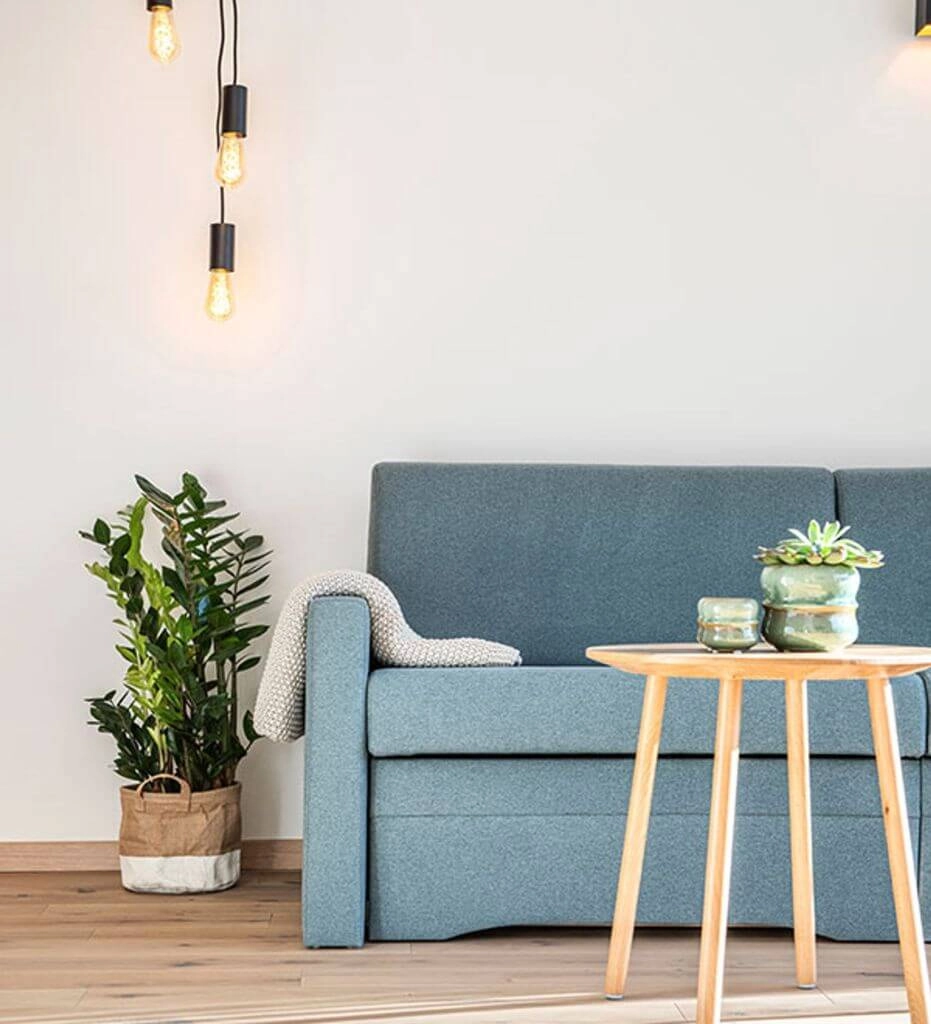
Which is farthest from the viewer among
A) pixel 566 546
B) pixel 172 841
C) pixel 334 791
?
pixel 566 546

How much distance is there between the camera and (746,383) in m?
3.61

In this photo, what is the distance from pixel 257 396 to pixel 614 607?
0.97 metres

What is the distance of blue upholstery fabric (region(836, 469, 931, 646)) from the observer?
3281 millimetres

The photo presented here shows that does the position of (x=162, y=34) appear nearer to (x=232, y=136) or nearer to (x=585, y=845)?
(x=232, y=136)

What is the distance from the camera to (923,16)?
11.6ft

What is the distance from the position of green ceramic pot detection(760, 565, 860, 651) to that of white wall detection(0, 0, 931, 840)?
1.42m

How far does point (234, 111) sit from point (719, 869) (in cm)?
210

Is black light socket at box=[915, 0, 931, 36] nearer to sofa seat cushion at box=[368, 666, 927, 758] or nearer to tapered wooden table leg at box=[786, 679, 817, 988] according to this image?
sofa seat cushion at box=[368, 666, 927, 758]

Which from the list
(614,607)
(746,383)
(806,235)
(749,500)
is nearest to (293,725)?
(614,607)

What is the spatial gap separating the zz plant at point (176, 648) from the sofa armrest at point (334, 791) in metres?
0.58

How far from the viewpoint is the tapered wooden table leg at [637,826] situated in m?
2.25

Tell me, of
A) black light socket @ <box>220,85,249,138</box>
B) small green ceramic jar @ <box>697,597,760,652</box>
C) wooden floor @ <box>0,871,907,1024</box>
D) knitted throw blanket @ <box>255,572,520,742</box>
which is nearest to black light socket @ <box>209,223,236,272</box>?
black light socket @ <box>220,85,249,138</box>

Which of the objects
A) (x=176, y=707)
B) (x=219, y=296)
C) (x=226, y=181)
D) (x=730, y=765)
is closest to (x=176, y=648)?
(x=176, y=707)

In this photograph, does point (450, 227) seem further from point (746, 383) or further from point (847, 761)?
point (847, 761)
